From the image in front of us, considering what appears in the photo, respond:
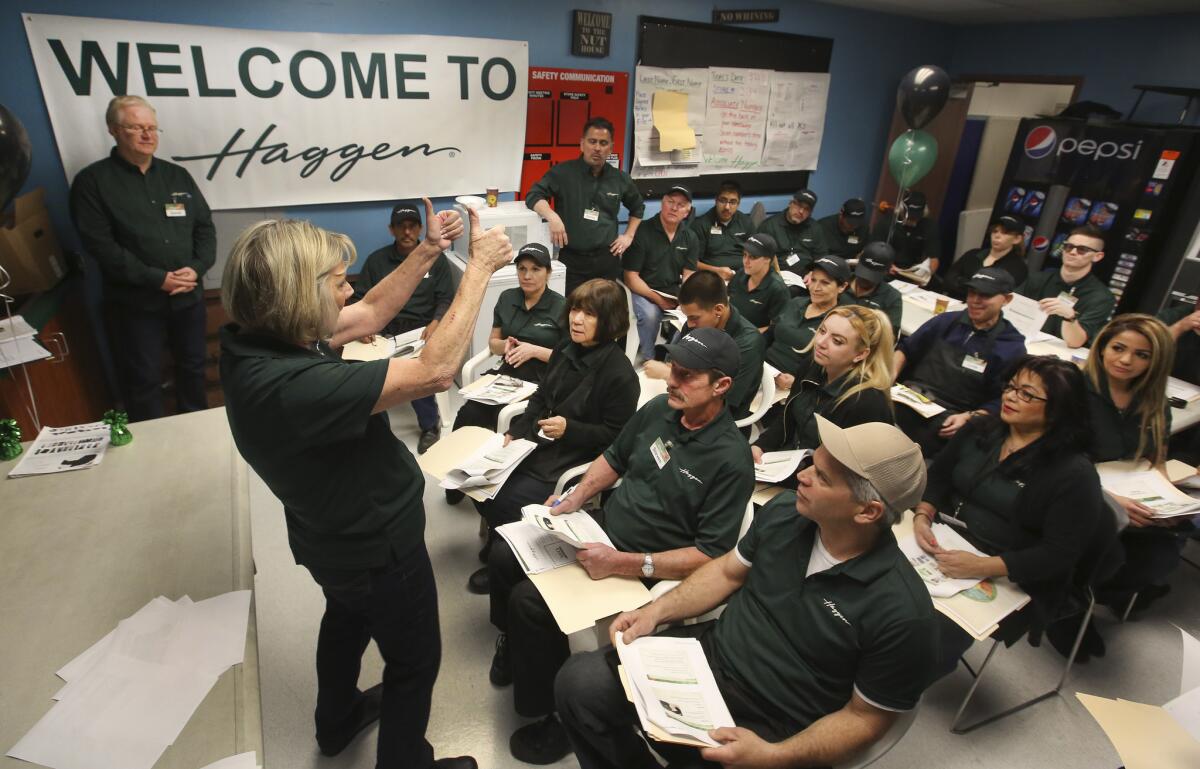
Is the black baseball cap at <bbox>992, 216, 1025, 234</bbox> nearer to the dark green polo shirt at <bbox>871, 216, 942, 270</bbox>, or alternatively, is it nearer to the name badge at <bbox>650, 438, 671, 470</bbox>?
the dark green polo shirt at <bbox>871, 216, 942, 270</bbox>

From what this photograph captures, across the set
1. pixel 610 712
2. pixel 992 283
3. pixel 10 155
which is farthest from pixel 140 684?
pixel 992 283

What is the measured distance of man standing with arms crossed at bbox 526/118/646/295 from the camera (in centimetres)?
422

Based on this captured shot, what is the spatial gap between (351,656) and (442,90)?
3.78m

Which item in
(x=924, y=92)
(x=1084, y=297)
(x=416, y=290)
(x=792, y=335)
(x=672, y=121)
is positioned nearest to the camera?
(x=792, y=335)

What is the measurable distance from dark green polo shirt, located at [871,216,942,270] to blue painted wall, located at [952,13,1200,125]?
190 centimetres

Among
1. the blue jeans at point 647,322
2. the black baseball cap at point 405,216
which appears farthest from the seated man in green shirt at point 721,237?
the black baseball cap at point 405,216

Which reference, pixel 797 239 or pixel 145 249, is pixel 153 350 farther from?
pixel 797 239

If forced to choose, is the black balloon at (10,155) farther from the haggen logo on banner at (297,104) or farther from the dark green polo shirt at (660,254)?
the dark green polo shirt at (660,254)

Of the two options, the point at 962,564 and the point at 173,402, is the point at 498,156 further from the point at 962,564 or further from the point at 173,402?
the point at 962,564

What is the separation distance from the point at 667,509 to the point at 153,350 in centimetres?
308

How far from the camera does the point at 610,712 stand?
1626 mm

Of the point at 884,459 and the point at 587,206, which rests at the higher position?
the point at 587,206

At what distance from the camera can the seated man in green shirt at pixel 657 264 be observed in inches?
180

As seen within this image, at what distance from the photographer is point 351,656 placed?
1773 mm
